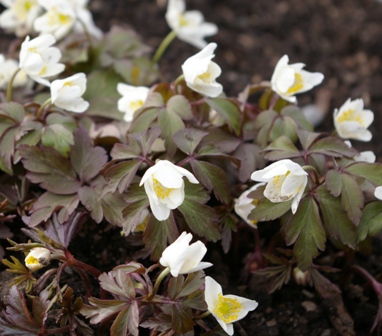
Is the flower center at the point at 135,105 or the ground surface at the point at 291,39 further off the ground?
the flower center at the point at 135,105

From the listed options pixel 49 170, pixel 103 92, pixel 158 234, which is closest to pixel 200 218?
pixel 158 234

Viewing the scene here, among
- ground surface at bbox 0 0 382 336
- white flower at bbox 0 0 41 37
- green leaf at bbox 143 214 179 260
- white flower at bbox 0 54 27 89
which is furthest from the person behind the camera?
ground surface at bbox 0 0 382 336

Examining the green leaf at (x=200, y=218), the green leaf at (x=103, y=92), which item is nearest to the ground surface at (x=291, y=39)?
the green leaf at (x=103, y=92)

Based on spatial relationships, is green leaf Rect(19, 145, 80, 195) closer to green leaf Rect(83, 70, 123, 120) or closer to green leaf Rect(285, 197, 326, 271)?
green leaf Rect(83, 70, 123, 120)

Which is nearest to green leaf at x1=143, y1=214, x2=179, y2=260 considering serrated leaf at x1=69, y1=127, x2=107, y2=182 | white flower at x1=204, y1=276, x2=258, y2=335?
white flower at x1=204, y1=276, x2=258, y2=335

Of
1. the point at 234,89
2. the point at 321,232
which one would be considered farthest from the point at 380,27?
the point at 321,232

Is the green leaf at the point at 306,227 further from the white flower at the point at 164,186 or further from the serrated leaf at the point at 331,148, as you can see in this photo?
the white flower at the point at 164,186
